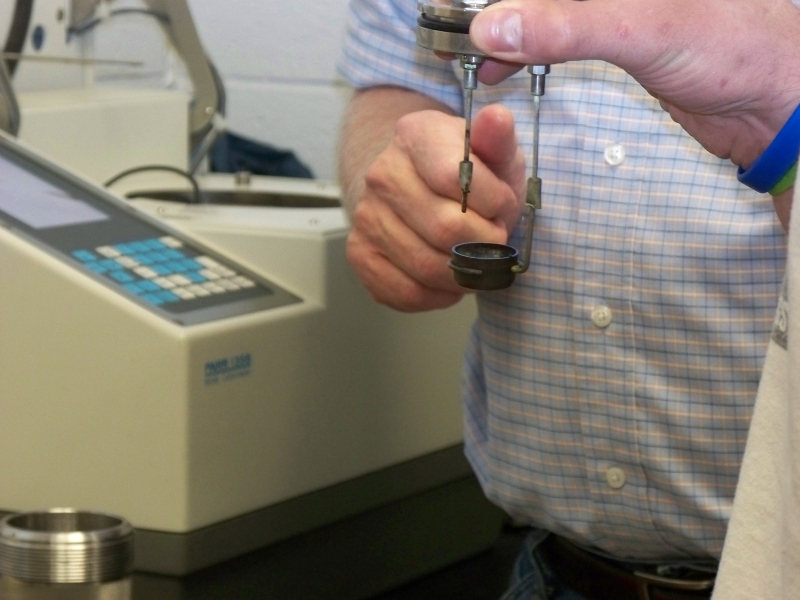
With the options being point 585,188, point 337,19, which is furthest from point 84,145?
point 337,19

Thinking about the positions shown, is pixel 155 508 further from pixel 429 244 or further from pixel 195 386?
pixel 429 244

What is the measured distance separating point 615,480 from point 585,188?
0.67ft

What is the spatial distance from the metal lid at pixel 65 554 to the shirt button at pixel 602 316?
366 millimetres

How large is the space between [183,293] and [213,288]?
0.10ft

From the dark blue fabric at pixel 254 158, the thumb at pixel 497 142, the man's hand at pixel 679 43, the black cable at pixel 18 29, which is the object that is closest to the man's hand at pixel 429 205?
the thumb at pixel 497 142

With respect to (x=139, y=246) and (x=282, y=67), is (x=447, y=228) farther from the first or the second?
(x=282, y=67)

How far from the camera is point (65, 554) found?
20.4 inches

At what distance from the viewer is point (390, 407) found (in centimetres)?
91

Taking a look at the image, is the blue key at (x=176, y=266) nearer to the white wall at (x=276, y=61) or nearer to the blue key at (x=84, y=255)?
the blue key at (x=84, y=255)

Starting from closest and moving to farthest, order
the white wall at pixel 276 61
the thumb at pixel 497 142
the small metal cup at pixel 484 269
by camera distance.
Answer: the small metal cup at pixel 484 269 → the thumb at pixel 497 142 → the white wall at pixel 276 61

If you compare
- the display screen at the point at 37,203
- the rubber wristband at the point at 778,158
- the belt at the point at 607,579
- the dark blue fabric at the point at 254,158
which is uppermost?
the rubber wristband at the point at 778,158

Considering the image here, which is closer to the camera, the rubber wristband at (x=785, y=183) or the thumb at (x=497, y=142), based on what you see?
the rubber wristband at (x=785, y=183)

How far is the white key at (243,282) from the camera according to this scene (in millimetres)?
839

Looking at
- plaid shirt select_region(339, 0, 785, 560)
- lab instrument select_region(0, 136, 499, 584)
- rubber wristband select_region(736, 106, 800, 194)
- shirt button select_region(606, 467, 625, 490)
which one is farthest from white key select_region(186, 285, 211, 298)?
rubber wristband select_region(736, 106, 800, 194)
